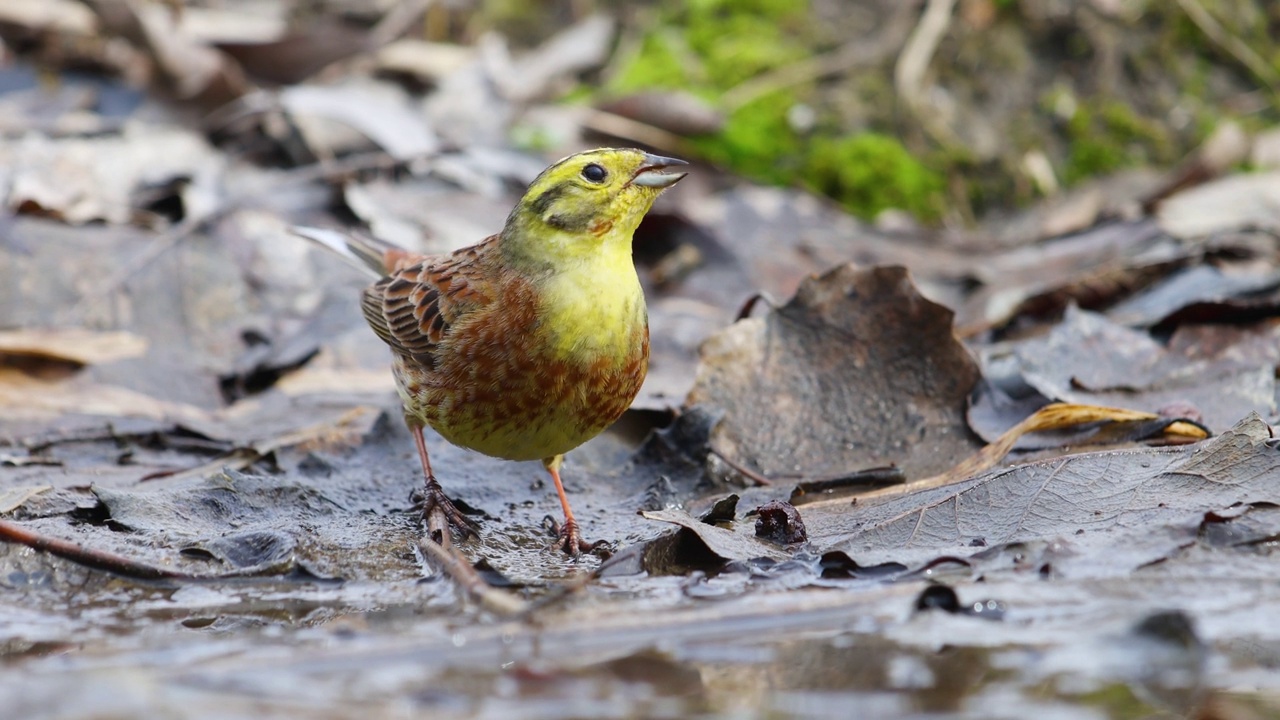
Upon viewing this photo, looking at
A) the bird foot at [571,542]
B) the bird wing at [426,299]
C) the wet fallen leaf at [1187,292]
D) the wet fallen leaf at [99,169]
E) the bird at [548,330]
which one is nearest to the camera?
the bird foot at [571,542]

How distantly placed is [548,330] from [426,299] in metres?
0.80

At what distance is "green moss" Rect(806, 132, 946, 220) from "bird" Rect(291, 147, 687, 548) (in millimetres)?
4208

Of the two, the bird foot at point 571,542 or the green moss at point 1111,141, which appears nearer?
the bird foot at point 571,542

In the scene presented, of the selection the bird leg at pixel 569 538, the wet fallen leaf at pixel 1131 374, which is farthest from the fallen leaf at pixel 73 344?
the wet fallen leaf at pixel 1131 374

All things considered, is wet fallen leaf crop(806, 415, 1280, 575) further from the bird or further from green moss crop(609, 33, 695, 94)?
green moss crop(609, 33, 695, 94)

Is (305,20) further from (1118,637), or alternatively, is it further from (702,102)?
(1118,637)

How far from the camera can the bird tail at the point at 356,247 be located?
6.11 metres

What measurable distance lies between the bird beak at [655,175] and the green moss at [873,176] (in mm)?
4221

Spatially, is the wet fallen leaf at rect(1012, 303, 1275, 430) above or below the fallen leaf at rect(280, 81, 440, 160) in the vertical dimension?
below

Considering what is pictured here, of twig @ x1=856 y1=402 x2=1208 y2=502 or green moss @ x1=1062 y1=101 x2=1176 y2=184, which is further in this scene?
green moss @ x1=1062 y1=101 x2=1176 y2=184

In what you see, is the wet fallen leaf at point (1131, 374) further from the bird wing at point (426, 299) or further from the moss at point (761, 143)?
the moss at point (761, 143)

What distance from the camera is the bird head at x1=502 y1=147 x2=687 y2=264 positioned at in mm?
4641

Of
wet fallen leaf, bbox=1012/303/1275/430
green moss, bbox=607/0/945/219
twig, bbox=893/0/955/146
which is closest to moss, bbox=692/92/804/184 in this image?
green moss, bbox=607/0/945/219

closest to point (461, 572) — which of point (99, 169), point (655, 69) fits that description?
point (99, 169)
